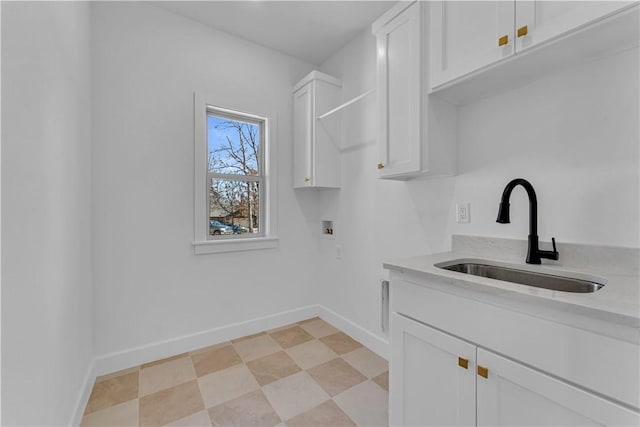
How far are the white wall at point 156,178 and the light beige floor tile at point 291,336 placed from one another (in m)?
0.27

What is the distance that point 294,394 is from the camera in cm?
183

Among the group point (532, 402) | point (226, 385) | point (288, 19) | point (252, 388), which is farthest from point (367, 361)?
point (288, 19)

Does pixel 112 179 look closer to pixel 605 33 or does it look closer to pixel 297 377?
pixel 297 377

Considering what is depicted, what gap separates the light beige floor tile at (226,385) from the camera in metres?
1.81

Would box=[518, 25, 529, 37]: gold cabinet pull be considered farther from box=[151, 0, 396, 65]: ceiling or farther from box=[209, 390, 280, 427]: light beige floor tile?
box=[209, 390, 280, 427]: light beige floor tile

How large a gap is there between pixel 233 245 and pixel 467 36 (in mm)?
2263

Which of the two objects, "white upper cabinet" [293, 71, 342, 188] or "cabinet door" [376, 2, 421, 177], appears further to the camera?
"white upper cabinet" [293, 71, 342, 188]

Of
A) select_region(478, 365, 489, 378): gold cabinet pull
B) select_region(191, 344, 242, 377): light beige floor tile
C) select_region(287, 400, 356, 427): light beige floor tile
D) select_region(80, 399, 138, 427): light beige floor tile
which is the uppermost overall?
select_region(478, 365, 489, 378): gold cabinet pull

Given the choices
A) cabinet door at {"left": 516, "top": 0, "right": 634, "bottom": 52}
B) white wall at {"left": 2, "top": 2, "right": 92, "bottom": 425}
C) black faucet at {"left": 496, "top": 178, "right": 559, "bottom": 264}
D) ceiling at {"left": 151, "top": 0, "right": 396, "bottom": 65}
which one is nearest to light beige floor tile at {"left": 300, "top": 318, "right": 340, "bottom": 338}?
white wall at {"left": 2, "top": 2, "right": 92, "bottom": 425}

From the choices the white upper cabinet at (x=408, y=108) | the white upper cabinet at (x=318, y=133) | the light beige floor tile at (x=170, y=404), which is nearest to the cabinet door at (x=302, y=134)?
the white upper cabinet at (x=318, y=133)

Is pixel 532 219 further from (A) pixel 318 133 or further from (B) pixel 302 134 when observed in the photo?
(B) pixel 302 134

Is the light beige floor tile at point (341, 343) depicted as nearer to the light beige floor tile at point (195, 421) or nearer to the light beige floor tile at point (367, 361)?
the light beige floor tile at point (367, 361)

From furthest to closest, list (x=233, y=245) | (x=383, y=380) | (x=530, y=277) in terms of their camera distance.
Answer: (x=233, y=245) < (x=383, y=380) < (x=530, y=277)

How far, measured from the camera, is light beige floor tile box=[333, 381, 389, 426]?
1.62m
